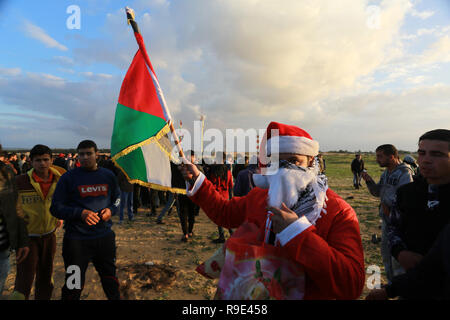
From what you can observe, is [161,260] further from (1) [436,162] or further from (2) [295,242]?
(1) [436,162]

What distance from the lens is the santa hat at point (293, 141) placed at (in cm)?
172

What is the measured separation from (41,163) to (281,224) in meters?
3.57

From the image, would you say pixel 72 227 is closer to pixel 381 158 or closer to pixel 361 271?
pixel 361 271

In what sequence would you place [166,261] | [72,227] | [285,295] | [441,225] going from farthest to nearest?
[166,261]
[72,227]
[441,225]
[285,295]

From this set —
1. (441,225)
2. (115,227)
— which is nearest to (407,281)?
(441,225)

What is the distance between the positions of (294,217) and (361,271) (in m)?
0.50

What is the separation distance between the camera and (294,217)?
51.4 inches

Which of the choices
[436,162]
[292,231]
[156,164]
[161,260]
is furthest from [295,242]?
[161,260]

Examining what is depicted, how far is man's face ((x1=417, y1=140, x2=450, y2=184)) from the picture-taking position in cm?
170

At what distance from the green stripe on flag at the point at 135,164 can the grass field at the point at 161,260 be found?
208cm

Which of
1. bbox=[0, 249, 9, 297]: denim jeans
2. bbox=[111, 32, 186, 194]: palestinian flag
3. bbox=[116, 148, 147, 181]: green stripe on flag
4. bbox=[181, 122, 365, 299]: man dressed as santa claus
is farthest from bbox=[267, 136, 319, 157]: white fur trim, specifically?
bbox=[0, 249, 9, 297]: denim jeans

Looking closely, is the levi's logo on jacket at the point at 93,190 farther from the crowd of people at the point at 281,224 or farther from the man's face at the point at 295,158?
the man's face at the point at 295,158

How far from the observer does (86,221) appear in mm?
2621

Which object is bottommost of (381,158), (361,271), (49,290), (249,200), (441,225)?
(49,290)
